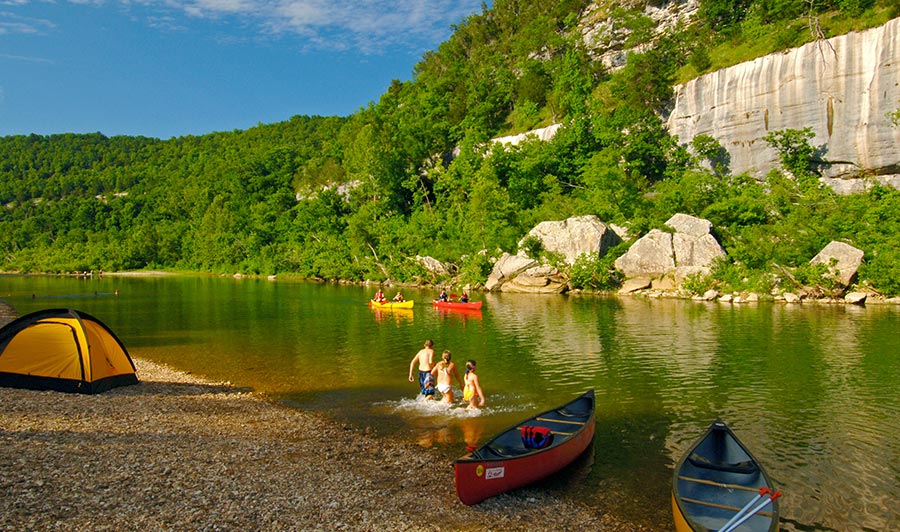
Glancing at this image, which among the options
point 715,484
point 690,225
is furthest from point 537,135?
point 715,484

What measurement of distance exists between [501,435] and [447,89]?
99898mm

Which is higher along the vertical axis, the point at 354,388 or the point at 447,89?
the point at 447,89

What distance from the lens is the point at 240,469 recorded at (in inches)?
434

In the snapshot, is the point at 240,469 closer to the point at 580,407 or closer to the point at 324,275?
the point at 580,407

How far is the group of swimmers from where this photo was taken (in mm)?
15883

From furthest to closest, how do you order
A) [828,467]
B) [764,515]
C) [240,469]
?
[828,467]
[240,469]
[764,515]

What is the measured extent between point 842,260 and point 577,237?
2172 centimetres

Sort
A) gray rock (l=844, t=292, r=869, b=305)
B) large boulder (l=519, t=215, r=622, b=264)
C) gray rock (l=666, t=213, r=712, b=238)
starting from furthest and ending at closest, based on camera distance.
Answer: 1. large boulder (l=519, t=215, r=622, b=264)
2. gray rock (l=666, t=213, r=712, b=238)
3. gray rock (l=844, t=292, r=869, b=305)

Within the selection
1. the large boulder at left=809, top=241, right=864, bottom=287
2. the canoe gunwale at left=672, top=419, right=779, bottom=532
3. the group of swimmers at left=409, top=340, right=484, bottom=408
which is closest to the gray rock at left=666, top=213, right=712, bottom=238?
the large boulder at left=809, top=241, right=864, bottom=287

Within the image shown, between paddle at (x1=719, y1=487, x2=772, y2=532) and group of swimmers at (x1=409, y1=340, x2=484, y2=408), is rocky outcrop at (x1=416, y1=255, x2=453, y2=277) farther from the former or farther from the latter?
paddle at (x1=719, y1=487, x2=772, y2=532)

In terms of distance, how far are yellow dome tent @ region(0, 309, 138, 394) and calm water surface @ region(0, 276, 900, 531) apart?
4.67 m

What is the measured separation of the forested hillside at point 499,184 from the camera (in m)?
54.3

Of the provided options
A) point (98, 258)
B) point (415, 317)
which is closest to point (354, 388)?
point (415, 317)

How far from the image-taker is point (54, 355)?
17.0 metres
